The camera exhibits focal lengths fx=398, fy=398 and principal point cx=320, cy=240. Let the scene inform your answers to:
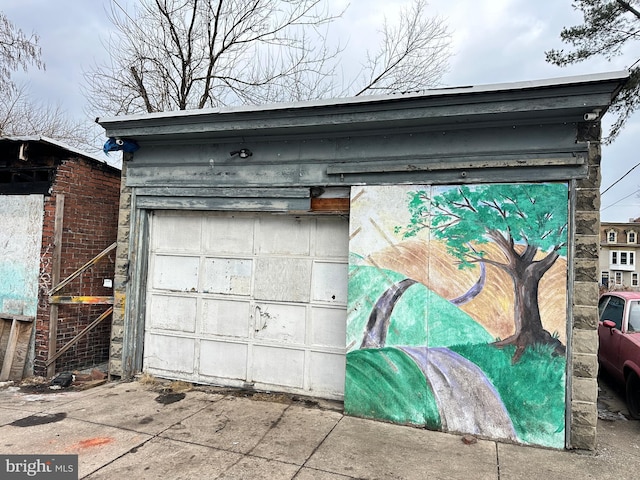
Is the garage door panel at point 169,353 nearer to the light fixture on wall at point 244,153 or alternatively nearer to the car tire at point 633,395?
the light fixture on wall at point 244,153

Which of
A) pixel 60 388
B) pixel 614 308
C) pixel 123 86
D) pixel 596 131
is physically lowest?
pixel 60 388

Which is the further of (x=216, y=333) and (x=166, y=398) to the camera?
(x=216, y=333)

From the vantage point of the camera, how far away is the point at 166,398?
16.3 feet

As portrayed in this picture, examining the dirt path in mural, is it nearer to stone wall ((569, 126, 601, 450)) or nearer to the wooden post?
stone wall ((569, 126, 601, 450))

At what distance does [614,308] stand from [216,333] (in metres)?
6.05

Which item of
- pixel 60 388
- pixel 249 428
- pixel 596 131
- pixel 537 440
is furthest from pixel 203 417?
pixel 596 131

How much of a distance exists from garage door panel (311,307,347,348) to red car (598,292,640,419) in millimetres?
3626

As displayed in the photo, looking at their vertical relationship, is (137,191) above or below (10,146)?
below

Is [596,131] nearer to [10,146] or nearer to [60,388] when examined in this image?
[60,388]

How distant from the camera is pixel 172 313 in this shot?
5684mm

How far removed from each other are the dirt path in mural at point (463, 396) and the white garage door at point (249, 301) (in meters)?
1.17

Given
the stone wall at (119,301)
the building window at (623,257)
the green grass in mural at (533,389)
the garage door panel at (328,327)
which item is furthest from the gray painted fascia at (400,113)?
the building window at (623,257)

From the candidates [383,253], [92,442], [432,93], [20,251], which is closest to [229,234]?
[383,253]

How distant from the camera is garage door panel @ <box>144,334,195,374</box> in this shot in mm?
5578
